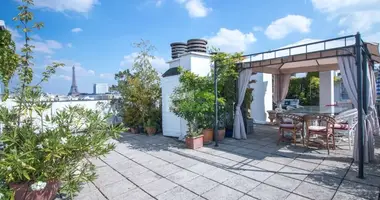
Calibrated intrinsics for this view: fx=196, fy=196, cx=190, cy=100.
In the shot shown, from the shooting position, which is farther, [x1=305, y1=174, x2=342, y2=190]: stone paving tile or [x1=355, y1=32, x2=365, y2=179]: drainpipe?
[x1=355, y1=32, x2=365, y2=179]: drainpipe

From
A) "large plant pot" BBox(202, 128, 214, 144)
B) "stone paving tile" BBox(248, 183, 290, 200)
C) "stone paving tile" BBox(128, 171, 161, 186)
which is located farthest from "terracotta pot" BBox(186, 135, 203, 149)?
"stone paving tile" BBox(248, 183, 290, 200)

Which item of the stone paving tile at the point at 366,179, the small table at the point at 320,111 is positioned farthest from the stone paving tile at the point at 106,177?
the small table at the point at 320,111

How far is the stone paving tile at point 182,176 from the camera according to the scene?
11.1 feet

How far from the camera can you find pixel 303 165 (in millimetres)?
3934

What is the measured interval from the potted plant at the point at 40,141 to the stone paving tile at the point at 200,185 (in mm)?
1379

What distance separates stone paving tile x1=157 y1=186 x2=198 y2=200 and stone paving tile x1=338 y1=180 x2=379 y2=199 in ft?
7.29

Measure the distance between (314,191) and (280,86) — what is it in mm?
7516

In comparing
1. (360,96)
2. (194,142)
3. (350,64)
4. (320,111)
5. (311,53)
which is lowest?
(194,142)

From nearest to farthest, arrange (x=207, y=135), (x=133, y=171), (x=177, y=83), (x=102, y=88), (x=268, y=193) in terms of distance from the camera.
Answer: (x=268, y=193), (x=133, y=171), (x=207, y=135), (x=177, y=83), (x=102, y=88)

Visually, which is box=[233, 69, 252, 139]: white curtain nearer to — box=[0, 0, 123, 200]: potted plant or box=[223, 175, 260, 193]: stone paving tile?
box=[223, 175, 260, 193]: stone paving tile

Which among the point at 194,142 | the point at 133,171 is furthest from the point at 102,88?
the point at 133,171

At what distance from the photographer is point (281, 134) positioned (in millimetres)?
5961

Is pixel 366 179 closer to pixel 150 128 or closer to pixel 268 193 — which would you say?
pixel 268 193

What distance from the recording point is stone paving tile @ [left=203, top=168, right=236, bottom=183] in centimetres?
340
